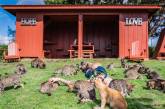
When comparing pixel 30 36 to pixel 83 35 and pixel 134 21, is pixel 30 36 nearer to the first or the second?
pixel 83 35

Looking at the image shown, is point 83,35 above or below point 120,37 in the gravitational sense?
above

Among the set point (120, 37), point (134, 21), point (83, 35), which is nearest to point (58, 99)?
point (120, 37)

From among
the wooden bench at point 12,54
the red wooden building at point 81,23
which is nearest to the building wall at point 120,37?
the red wooden building at point 81,23

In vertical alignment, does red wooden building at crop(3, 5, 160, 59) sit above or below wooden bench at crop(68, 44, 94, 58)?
above

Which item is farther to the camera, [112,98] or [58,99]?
[58,99]

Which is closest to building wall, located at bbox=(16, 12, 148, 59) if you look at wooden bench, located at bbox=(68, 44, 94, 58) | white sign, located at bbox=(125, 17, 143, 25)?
white sign, located at bbox=(125, 17, 143, 25)

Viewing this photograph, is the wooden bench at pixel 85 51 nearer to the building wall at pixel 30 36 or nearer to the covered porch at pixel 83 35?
the covered porch at pixel 83 35

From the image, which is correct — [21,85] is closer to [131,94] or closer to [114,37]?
[131,94]

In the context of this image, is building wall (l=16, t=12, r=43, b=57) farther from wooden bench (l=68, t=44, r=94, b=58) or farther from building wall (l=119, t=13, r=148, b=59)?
building wall (l=119, t=13, r=148, b=59)

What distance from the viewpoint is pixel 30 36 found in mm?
28203

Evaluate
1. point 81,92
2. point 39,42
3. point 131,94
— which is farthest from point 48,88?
point 39,42

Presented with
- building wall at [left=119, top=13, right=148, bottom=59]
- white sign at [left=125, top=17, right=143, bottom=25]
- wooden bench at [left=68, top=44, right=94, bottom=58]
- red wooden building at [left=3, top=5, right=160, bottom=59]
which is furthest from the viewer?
white sign at [left=125, top=17, right=143, bottom=25]

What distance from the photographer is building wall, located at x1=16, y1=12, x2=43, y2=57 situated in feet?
91.9

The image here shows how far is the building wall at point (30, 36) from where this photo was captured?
28.0 m
